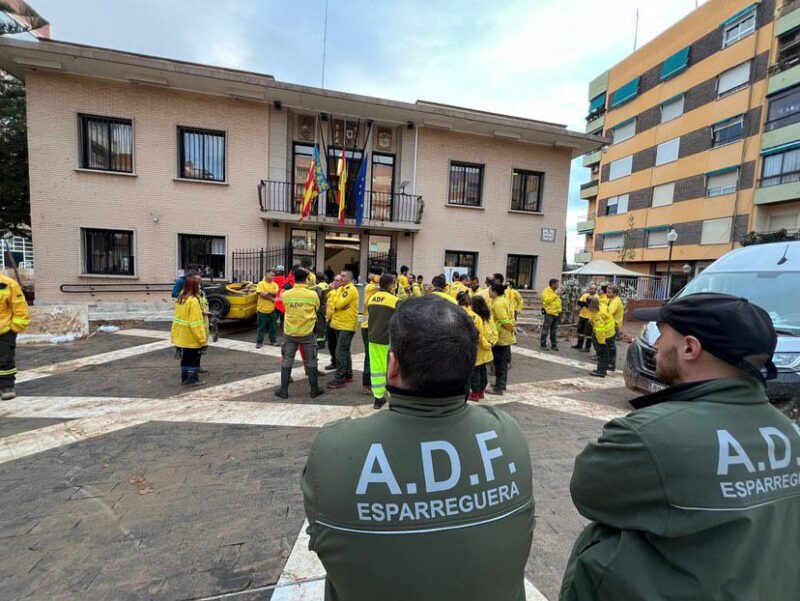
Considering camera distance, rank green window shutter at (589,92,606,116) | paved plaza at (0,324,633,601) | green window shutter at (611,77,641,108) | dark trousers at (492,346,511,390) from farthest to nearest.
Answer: green window shutter at (589,92,606,116) → green window shutter at (611,77,641,108) → dark trousers at (492,346,511,390) → paved plaza at (0,324,633,601)

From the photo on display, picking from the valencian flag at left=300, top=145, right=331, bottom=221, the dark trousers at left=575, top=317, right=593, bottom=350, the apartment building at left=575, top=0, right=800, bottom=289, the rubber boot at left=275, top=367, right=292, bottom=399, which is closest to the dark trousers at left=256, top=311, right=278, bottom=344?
the rubber boot at left=275, top=367, right=292, bottom=399

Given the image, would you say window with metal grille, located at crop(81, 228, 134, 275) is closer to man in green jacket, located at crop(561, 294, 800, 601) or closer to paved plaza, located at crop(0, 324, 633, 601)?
paved plaza, located at crop(0, 324, 633, 601)

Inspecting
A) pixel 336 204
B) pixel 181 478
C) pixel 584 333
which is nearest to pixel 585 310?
pixel 584 333

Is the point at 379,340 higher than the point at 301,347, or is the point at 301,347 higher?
the point at 379,340

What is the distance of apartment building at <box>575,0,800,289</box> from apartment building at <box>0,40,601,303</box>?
1529cm

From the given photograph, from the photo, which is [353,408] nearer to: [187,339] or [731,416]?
[187,339]

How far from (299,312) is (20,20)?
1801cm

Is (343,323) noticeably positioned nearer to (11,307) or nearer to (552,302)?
(11,307)

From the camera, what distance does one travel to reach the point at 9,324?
18.1 feet

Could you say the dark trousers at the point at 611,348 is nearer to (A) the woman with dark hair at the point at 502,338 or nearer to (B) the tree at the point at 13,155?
(A) the woman with dark hair at the point at 502,338

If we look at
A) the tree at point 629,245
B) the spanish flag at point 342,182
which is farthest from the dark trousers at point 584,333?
the tree at point 629,245

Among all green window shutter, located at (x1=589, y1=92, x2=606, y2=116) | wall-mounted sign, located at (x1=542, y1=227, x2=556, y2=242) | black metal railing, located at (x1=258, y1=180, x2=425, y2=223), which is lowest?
wall-mounted sign, located at (x1=542, y1=227, x2=556, y2=242)

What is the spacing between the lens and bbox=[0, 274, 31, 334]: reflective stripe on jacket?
18.0ft

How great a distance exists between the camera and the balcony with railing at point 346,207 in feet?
44.8
